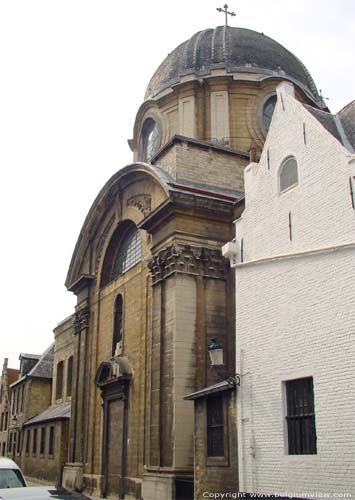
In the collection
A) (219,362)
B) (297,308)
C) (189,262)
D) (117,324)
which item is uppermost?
(189,262)

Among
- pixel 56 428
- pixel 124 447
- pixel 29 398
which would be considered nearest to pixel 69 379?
pixel 56 428

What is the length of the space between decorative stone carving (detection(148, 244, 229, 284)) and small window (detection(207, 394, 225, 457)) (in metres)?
5.54

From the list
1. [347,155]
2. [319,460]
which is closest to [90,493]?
[319,460]

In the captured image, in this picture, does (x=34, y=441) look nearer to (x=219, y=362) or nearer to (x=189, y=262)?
(x=189, y=262)

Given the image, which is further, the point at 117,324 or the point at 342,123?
the point at 117,324

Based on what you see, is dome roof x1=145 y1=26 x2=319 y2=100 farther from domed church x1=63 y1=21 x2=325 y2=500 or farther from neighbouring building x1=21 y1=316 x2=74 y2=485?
neighbouring building x1=21 y1=316 x2=74 y2=485

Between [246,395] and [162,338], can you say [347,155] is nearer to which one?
[246,395]

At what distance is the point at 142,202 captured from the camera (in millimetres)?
22984

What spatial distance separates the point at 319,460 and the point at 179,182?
38.8 feet

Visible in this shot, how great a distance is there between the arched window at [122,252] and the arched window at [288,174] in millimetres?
10277

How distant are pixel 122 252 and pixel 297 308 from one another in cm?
1408

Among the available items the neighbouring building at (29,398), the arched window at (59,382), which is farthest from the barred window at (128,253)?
the neighbouring building at (29,398)

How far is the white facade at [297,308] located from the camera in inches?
430

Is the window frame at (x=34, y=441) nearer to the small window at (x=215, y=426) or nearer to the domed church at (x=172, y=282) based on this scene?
the domed church at (x=172, y=282)
